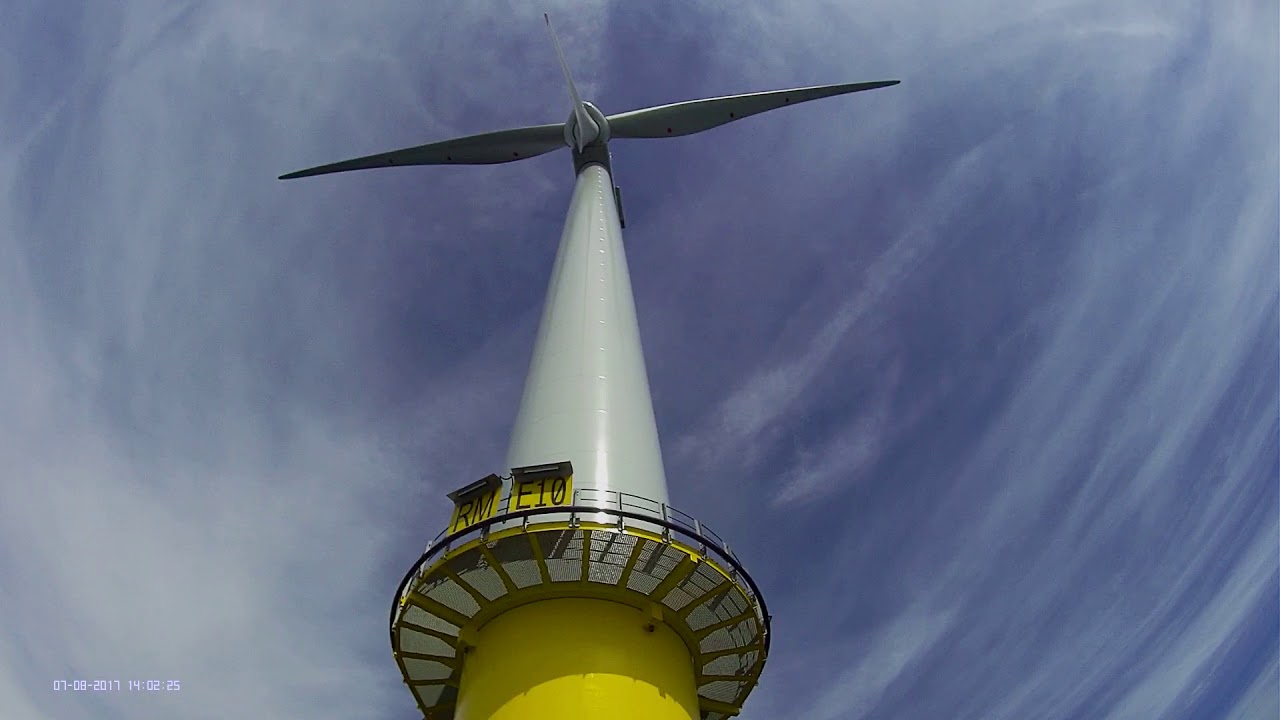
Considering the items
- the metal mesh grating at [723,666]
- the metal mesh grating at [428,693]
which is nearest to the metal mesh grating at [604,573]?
the metal mesh grating at [723,666]

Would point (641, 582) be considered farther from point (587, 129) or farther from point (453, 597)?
point (587, 129)

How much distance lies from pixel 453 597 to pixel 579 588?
11.2 feet

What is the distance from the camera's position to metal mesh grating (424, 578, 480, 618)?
69.9 feet

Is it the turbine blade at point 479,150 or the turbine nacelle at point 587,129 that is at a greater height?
the turbine blade at point 479,150

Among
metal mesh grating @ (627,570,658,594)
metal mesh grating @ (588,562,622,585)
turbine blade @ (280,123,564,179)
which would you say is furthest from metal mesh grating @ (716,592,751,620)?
turbine blade @ (280,123,564,179)

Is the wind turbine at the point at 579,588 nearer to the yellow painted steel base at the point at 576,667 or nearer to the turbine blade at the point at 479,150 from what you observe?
the yellow painted steel base at the point at 576,667

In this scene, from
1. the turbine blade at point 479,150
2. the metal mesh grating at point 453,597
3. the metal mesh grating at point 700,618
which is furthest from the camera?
the turbine blade at point 479,150

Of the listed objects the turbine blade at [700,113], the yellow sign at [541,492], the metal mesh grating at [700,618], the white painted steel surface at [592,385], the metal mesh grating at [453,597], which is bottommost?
the metal mesh grating at [700,618]

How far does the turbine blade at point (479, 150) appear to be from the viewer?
41.8 meters

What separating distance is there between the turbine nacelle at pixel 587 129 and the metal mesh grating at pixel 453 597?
24439 mm

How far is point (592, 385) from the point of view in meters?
25.1

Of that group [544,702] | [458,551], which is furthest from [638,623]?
[458,551]

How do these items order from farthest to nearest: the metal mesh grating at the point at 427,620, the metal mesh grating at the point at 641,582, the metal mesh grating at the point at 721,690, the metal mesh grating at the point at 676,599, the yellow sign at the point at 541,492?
the metal mesh grating at the point at 721,690 < the metal mesh grating at the point at 427,620 < the metal mesh grating at the point at 676,599 < the metal mesh grating at the point at 641,582 < the yellow sign at the point at 541,492

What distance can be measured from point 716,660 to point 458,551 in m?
8.64
